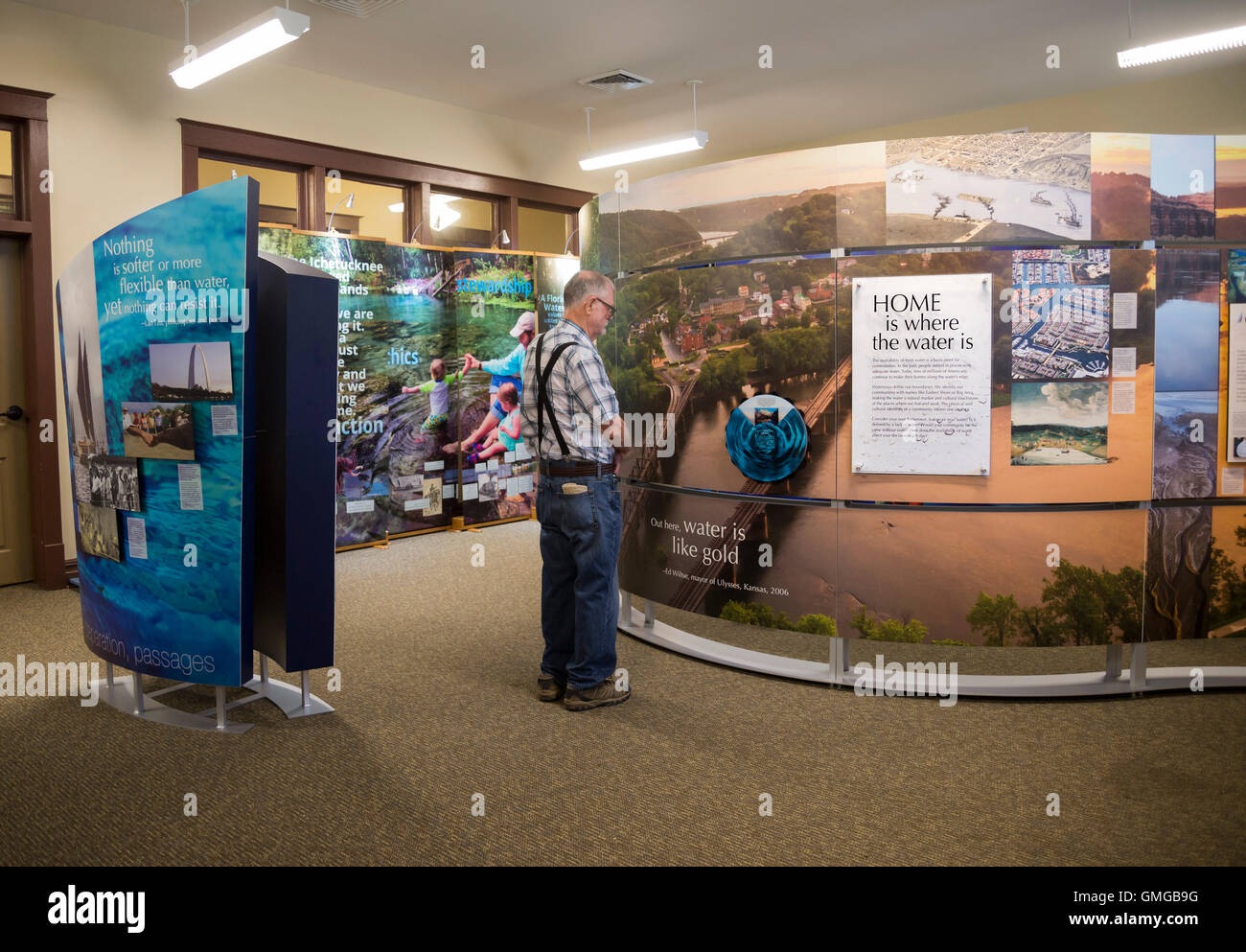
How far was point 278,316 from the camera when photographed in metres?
3.27

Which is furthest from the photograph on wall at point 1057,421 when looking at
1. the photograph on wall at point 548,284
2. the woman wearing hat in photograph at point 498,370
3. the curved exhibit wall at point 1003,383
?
the photograph on wall at point 548,284

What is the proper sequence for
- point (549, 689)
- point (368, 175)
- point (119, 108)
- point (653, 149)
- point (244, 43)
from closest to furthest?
point (549, 689)
point (244, 43)
point (119, 108)
point (368, 175)
point (653, 149)

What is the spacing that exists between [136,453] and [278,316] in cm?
74

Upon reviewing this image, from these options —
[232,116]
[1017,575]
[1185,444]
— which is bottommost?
[1017,575]

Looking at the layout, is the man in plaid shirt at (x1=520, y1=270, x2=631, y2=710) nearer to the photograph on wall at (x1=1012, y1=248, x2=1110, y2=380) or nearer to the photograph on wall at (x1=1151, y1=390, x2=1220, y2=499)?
the photograph on wall at (x1=1012, y1=248, x2=1110, y2=380)

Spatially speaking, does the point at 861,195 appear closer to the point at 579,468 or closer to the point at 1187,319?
the point at 1187,319

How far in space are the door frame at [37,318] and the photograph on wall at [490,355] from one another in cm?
272

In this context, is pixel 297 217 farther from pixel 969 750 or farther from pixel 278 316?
pixel 969 750

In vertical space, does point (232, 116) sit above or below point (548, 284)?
above

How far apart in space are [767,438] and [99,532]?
268cm

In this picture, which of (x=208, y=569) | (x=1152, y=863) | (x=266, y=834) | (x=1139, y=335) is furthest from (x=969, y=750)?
(x=208, y=569)

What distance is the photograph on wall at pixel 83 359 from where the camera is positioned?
348 centimetres

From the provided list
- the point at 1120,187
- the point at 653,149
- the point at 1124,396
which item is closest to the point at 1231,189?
the point at 1120,187

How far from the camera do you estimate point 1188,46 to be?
5383mm
